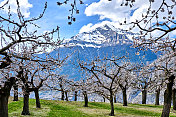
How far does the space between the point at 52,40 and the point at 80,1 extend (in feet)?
22.7

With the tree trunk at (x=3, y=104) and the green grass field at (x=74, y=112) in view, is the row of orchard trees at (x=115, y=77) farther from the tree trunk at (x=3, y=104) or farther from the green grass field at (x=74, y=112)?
the tree trunk at (x=3, y=104)

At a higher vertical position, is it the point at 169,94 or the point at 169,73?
the point at 169,73

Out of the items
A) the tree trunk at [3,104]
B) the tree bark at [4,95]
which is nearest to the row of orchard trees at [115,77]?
the tree bark at [4,95]

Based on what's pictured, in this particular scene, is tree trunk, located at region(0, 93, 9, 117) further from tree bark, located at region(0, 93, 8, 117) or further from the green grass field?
the green grass field

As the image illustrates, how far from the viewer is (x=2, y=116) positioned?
13.8 metres

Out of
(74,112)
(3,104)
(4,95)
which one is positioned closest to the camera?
(4,95)

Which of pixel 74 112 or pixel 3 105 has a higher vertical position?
pixel 3 105

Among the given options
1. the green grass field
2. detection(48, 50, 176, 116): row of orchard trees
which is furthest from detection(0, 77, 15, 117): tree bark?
the green grass field

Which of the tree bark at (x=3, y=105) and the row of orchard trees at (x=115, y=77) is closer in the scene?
the tree bark at (x=3, y=105)

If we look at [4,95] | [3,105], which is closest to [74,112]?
[3,105]

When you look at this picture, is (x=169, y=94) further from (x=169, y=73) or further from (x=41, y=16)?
(x=41, y=16)

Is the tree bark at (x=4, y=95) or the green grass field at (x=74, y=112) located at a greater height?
the tree bark at (x=4, y=95)

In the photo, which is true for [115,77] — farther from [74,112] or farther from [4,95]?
[4,95]

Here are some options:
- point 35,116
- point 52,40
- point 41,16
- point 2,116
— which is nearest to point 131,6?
point 41,16
